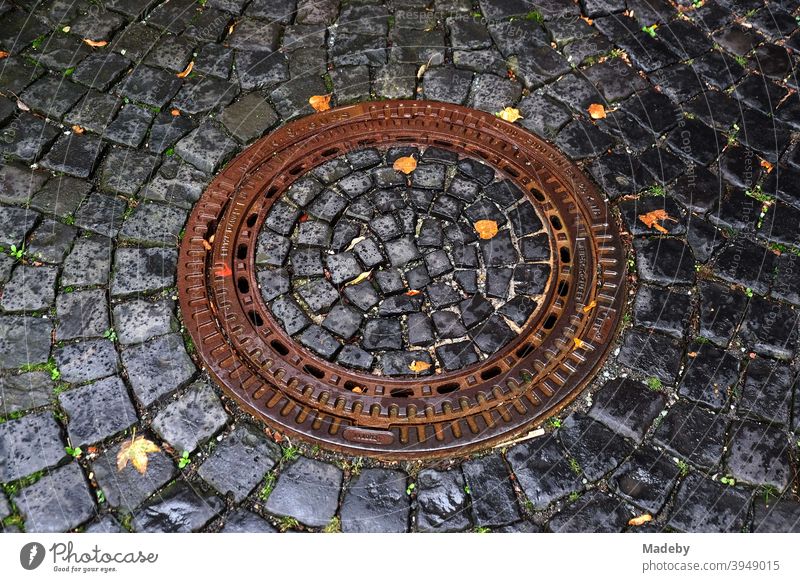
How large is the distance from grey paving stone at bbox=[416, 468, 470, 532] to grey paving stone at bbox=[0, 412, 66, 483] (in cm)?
155

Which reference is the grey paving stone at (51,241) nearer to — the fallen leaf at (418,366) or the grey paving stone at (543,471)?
the fallen leaf at (418,366)

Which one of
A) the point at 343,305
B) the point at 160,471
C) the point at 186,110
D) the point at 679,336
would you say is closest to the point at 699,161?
the point at 679,336

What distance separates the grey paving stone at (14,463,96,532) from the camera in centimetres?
293

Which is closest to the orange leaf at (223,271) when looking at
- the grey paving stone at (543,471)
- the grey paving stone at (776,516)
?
the grey paving stone at (543,471)

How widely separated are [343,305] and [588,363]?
1.18 m

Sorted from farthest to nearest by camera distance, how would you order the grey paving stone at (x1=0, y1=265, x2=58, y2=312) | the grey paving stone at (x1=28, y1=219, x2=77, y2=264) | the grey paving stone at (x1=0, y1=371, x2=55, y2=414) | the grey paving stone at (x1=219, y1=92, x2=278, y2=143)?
the grey paving stone at (x1=219, y1=92, x2=278, y2=143) < the grey paving stone at (x1=28, y1=219, x2=77, y2=264) < the grey paving stone at (x1=0, y1=265, x2=58, y2=312) < the grey paving stone at (x1=0, y1=371, x2=55, y2=414)

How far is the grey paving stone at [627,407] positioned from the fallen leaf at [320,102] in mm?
2175

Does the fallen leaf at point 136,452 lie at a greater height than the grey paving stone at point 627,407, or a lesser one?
greater

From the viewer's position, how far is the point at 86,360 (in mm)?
3303

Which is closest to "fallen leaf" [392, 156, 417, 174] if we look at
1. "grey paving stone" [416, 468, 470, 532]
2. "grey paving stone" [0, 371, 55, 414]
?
"grey paving stone" [416, 468, 470, 532]

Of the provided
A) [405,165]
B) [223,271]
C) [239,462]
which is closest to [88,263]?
[223,271]

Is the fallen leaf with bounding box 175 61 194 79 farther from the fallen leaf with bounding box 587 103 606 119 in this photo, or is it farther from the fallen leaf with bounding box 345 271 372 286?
the fallen leaf with bounding box 587 103 606 119

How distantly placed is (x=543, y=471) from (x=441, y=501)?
18.2 inches

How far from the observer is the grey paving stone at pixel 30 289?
3.44 meters
